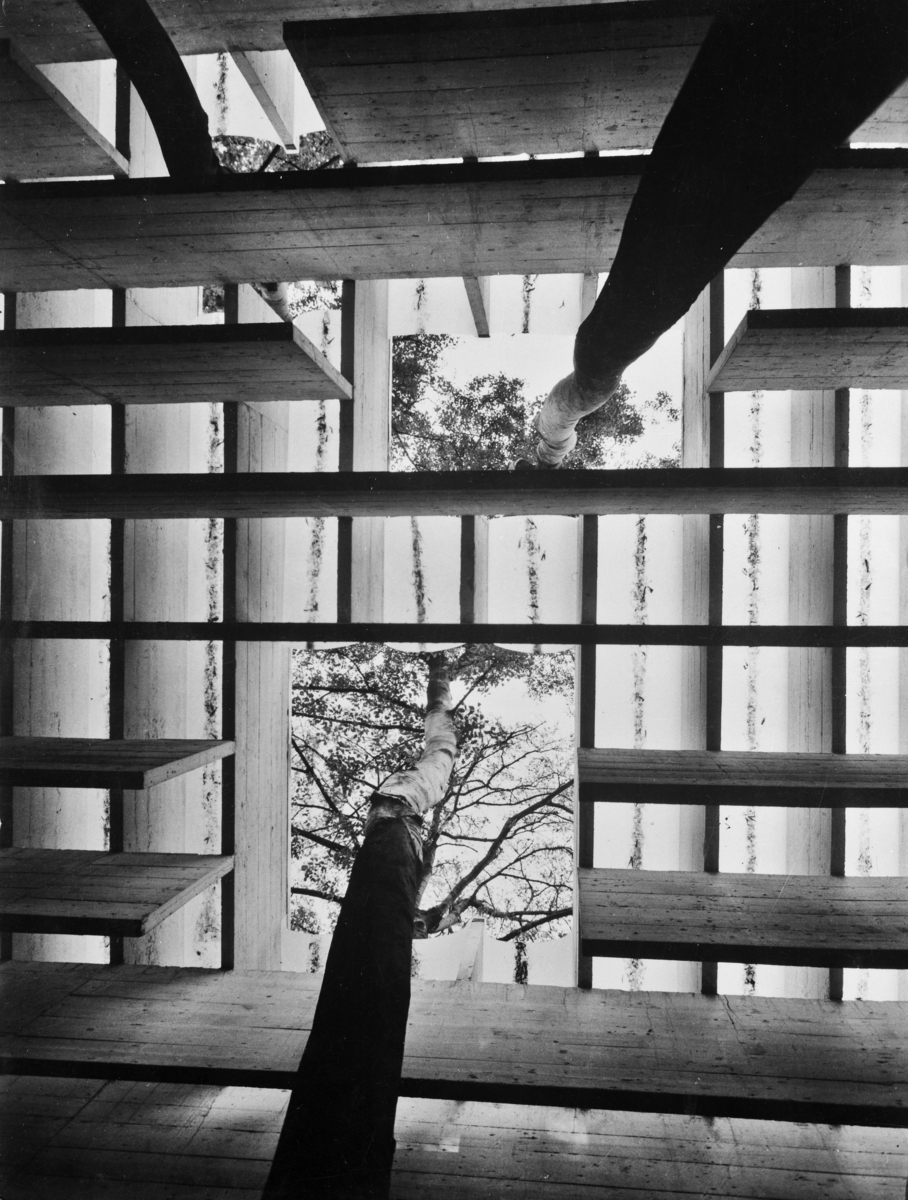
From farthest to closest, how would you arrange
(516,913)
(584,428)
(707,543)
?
(516,913) → (584,428) → (707,543)

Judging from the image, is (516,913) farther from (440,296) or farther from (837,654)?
(440,296)

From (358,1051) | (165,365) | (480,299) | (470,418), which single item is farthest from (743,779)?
(470,418)

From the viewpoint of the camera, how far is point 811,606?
174 inches

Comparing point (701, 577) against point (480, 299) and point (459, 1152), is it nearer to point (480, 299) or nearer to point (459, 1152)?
point (480, 299)

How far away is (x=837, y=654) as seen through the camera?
14.0 ft

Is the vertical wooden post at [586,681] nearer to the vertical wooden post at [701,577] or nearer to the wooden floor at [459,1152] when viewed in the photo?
the vertical wooden post at [701,577]

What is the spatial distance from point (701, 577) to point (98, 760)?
12.2 ft

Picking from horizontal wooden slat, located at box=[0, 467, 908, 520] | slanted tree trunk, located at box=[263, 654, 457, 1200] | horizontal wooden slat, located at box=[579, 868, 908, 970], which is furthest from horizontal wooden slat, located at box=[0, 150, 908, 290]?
horizontal wooden slat, located at box=[579, 868, 908, 970]

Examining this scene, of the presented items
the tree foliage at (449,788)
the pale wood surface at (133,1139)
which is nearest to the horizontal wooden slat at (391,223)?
the pale wood surface at (133,1139)

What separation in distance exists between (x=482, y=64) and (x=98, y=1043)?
4304mm

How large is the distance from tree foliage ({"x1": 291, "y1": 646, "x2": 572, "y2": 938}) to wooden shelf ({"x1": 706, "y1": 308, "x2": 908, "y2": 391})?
568 centimetres

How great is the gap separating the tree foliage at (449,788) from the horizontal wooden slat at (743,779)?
14.7 ft

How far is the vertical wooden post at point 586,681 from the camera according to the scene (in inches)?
170

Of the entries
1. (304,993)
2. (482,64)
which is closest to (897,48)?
(482,64)
